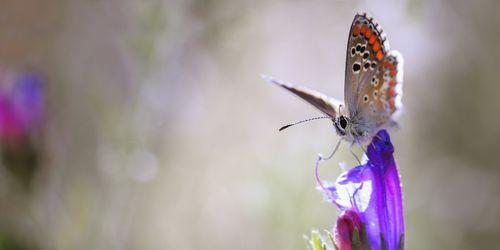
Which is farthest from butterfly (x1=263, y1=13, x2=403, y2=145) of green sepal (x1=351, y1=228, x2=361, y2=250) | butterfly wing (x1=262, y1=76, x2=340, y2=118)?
green sepal (x1=351, y1=228, x2=361, y2=250)

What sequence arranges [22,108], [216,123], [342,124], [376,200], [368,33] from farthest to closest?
[216,123]
[22,108]
[342,124]
[368,33]
[376,200]

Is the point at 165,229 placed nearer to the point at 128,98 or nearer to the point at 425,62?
the point at 128,98

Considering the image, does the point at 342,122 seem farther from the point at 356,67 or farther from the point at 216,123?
the point at 216,123

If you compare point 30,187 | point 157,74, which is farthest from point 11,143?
point 157,74

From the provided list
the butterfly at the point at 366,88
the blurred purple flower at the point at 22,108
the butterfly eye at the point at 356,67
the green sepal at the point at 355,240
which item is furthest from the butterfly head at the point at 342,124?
the blurred purple flower at the point at 22,108

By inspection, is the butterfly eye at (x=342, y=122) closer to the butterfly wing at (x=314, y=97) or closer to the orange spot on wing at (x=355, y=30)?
the butterfly wing at (x=314, y=97)

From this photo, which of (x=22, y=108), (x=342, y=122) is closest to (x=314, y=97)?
(x=342, y=122)
